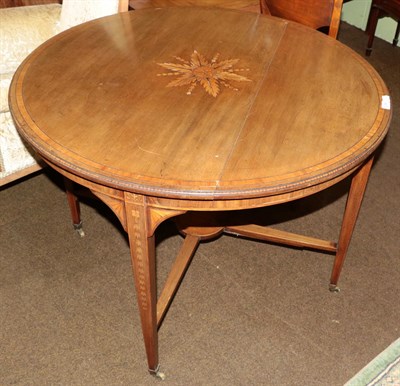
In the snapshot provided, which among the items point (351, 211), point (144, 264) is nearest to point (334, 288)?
point (351, 211)

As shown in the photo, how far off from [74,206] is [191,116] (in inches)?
33.6

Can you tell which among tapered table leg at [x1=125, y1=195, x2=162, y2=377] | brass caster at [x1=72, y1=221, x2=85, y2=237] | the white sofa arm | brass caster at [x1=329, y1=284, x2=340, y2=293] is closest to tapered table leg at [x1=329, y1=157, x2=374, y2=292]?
brass caster at [x1=329, y1=284, x2=340, y2=293]

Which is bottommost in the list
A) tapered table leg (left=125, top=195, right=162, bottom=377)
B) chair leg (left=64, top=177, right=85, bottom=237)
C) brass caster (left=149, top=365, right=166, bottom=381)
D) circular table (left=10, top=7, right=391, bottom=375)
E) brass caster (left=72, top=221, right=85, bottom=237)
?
brass caster (left=149, top=365, right=166, bottom=381)

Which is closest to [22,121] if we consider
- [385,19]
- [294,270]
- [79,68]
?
[79,68]

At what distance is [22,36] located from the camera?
7.04 ft

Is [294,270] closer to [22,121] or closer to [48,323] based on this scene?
[48,323]

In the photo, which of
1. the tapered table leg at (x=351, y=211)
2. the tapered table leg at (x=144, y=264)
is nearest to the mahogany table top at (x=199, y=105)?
the tapered table leg at (x=144, y=264)

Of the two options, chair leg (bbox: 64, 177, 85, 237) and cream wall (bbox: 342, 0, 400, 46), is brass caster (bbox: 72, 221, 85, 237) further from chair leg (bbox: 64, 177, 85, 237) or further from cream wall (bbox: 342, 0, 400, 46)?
cream wall (bbox: 342, 0, 400, 46)

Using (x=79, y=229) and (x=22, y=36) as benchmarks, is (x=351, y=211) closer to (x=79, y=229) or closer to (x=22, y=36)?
(x=79, y=229)

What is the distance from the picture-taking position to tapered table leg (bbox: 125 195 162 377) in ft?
4.09

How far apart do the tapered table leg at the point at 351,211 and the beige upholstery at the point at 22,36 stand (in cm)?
109

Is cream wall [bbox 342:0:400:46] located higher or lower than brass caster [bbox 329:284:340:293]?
higher

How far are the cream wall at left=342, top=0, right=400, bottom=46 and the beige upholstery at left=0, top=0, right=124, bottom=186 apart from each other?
234cm

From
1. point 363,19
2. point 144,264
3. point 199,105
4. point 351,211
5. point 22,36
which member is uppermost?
point 199,105
